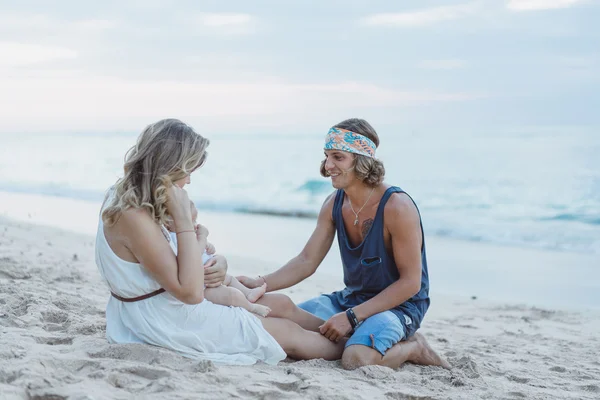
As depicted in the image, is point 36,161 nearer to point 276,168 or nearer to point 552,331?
point 276,168

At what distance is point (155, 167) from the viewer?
135 inches

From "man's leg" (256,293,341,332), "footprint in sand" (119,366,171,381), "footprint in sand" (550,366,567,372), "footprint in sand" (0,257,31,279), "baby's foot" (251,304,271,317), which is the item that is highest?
"baby's foot" (251,304,271,317)

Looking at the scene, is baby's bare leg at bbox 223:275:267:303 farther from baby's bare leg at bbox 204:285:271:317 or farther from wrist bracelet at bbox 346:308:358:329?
wrist bracelet at bbox 346:308:358:329

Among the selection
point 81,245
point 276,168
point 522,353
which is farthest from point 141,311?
point 276,168

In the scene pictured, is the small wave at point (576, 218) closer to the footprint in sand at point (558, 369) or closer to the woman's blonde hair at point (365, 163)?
the footprint in sand at point (558, 369)

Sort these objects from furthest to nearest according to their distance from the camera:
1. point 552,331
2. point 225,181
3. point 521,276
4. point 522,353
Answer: point 225,181, point 521,276, point 552,331, point 522,353

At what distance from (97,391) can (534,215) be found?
14.3 metres

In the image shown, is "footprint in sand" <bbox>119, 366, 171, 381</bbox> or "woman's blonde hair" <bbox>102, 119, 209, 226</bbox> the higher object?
"woman's blonde hair" <bbox>102, 119, 209, 226</bbox>

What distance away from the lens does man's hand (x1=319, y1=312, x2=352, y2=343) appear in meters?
4.16

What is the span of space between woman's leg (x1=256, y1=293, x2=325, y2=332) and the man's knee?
449 mm

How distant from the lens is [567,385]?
4.17 meters

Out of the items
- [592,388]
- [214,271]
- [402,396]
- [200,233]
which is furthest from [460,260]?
[200,233]

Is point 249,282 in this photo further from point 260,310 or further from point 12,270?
point 12,270

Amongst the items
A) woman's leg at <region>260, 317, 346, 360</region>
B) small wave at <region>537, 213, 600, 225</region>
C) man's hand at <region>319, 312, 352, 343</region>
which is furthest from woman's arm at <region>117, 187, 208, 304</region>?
small wave at <region>537, 213, 600, 225</region>
